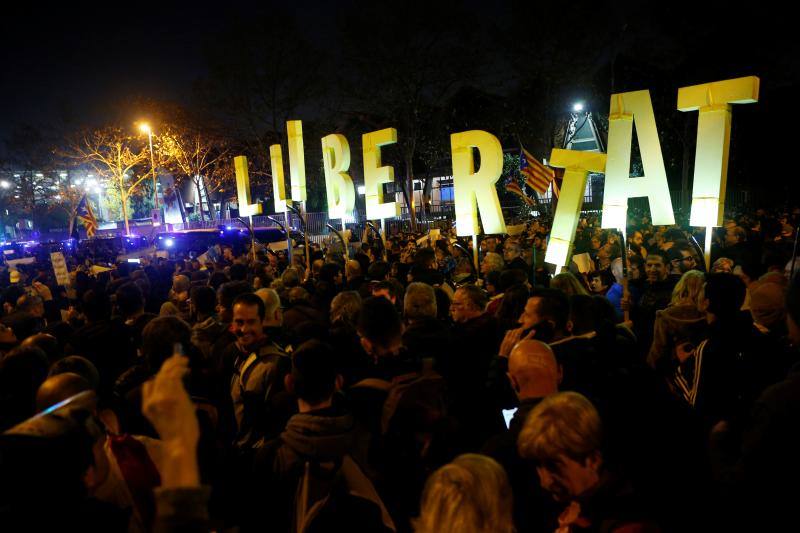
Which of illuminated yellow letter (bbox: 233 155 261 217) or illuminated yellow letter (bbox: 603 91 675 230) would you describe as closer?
illuminated yellow letter (bbox: 603 91 675 230)

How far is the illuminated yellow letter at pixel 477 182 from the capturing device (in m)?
7.80

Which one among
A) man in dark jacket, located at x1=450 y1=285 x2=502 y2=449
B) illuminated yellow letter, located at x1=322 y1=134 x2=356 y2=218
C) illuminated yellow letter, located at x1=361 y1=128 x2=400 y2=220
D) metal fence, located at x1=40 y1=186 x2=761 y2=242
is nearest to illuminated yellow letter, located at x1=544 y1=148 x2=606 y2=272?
man in dark jacket, located at x1=450 y1=285 x2=502 y2=449

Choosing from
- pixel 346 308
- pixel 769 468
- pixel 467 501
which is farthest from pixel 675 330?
pixel 467 501

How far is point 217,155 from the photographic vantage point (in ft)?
130

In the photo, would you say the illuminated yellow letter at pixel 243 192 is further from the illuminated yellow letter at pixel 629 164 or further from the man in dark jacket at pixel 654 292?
the man in dark jacket at pixel 654 292

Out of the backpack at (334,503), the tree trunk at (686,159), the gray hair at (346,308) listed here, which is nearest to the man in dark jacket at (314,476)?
the backpack at (334,503)

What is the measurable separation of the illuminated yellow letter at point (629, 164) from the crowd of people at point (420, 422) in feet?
6.90

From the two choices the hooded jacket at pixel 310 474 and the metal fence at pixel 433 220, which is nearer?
the hooded jacket at pixel 310 474

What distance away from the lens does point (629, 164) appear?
262 inches

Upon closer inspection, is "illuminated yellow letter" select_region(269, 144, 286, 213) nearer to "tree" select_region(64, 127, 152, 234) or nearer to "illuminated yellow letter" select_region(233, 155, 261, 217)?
"illuminated yellow letter" select_region(233, 155, 261, 217)

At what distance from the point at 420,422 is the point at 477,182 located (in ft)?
18.8

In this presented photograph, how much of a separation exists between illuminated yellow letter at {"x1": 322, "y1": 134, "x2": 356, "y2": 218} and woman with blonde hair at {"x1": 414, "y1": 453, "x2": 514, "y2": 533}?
939cm

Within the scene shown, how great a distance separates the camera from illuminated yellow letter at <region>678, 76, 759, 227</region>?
582 centimetres

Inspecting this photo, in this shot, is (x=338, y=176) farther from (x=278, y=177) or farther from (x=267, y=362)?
(x=267, y=362)
